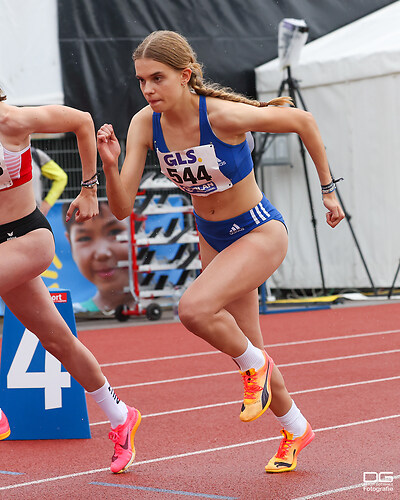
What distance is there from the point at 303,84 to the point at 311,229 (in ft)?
7.77

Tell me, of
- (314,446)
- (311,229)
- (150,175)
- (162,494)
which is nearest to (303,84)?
(311,229)

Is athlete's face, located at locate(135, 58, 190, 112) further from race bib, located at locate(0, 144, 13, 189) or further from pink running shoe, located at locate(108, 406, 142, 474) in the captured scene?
pink running shoe, located at locate(108, 406, 142, 474)

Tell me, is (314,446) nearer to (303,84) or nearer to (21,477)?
(21,477)

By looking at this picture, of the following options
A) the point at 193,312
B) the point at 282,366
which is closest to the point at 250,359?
the point at 193,312

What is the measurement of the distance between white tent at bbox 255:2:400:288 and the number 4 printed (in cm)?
967

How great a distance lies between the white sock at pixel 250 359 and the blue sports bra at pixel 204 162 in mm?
761

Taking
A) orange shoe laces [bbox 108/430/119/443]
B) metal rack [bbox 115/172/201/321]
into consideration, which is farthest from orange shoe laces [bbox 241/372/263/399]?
metal rack [bbox 115/172/201/321]

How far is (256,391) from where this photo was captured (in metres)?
4.33

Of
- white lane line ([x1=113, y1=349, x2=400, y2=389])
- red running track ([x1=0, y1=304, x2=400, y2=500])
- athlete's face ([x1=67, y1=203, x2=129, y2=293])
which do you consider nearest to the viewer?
red running track ([x1=0, y1=304, x2=400, y2=500])

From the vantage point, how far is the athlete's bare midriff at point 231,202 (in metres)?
4.44

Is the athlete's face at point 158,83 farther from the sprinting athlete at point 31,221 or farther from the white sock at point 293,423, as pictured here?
the white sock at point 293,423

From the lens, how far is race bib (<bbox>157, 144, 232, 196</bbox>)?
14.0 feet

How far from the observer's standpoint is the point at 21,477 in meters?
4.82

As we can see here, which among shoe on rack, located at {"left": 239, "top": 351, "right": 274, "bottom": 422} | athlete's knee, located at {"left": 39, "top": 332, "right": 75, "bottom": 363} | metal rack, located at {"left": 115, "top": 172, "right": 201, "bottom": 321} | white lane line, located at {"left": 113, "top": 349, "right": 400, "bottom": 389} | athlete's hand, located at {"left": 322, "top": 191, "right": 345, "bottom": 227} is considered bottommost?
metal rack, located at {"left": 115, "top": 172, "right": 201, "bottom": 321}
